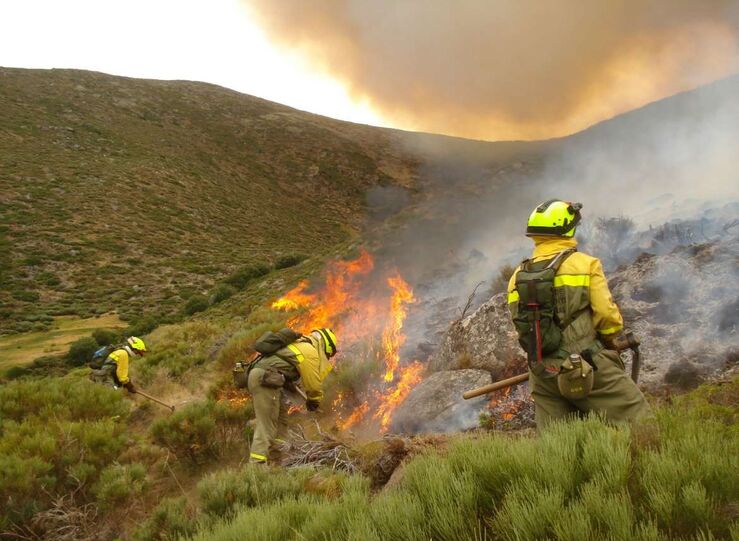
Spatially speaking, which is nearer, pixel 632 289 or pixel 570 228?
pixel 570 228

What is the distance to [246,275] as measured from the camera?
2838 cm

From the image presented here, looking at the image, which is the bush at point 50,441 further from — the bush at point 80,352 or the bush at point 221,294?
the bush at point 221,294

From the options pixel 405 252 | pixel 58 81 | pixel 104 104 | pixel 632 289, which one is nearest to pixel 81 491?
pixel 632 289

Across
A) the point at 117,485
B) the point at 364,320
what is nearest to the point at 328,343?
the point at 117,485

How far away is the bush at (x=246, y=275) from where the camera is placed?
27438 millimetres

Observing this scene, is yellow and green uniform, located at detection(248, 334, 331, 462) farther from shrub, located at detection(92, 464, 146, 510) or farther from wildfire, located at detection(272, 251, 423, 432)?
wildfire, located at detection(272, 251, 423, 432)

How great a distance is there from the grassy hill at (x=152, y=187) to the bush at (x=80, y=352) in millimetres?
4819

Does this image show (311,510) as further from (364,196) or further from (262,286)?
(364,196)

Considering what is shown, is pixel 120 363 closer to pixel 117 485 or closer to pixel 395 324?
pixel 117 485

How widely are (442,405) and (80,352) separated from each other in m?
17.7

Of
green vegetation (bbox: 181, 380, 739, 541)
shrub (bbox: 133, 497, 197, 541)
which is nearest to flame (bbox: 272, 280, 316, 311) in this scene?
shrub (bbox: 133, 497, 197, 541)

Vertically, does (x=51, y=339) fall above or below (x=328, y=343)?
below

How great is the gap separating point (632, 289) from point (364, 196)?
178 ft

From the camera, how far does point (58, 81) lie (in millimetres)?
49781
